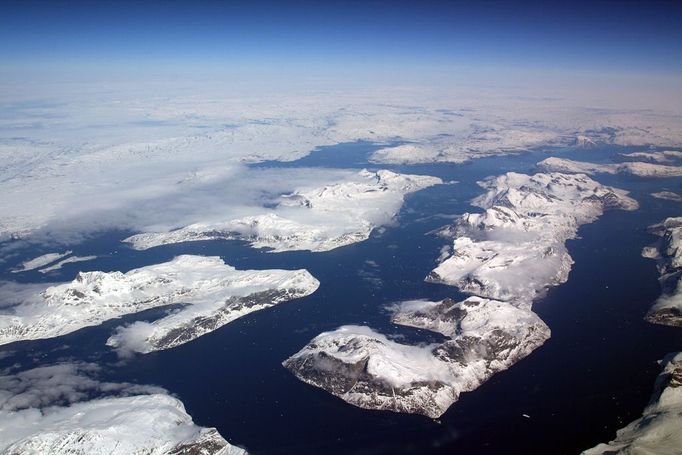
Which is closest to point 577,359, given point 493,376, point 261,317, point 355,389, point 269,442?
point 493,376

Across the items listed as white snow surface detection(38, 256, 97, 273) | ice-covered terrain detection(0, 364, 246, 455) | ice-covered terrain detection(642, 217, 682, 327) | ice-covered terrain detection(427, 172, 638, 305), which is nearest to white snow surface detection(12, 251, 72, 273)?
white snow surface detection(38, 256, 97, 273)

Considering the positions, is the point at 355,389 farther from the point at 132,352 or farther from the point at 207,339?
the point at 132,352

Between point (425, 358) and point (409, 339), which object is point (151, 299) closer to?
point (409, 339)

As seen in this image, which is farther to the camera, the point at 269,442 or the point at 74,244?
the point at 74,244

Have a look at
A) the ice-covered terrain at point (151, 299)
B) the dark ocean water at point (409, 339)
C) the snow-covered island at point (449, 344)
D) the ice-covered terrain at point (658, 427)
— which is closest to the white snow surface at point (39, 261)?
the dark ocean water at point (409, 339)

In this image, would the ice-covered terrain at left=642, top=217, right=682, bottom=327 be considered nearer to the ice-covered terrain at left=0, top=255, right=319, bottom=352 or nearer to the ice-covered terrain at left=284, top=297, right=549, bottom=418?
the ice-covered terrain at left=284, top=297, right=549, bottom=418

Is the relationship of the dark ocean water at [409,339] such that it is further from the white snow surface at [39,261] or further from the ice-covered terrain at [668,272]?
the white snow surface at [39,261]
